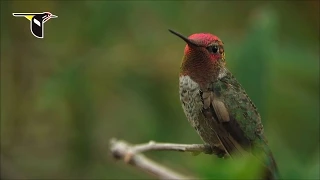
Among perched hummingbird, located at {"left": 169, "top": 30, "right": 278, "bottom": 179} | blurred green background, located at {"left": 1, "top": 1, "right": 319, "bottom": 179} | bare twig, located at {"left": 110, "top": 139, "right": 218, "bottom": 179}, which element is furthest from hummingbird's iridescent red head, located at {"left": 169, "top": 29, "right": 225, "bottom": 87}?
blurred green background, located at {"left": 1, "top": 1, "right": 319, "bottom": 179}

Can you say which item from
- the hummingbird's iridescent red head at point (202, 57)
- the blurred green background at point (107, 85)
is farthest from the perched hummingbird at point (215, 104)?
the blurred green background at point (107, 85)

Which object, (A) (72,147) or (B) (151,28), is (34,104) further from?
(B) (151,28)

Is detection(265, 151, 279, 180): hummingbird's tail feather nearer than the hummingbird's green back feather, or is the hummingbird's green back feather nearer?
detection(265, 151, 279, 180): hummingbird's tail feather

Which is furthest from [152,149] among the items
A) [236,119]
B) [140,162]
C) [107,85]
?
[107,85]

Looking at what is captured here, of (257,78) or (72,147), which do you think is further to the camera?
(72,147)

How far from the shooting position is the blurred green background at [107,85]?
7.61ft

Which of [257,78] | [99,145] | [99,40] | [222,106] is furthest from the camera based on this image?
[99,145]

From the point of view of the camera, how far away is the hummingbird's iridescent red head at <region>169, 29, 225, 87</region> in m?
1.36

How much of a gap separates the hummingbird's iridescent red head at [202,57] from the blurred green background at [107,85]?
0.79 metres

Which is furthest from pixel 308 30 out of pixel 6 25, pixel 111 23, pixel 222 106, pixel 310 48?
pixel 222 106

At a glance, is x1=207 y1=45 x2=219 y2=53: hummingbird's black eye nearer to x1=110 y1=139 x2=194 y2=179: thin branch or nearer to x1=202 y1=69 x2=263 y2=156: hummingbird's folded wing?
x1=202 y1=69 x2=263 y2=156: hummingbird's folded wing

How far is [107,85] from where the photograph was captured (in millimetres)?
2463

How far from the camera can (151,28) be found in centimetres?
258

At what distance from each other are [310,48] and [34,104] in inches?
41.2
